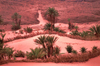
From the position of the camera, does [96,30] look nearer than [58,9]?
Yes

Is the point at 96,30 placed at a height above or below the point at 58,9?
below

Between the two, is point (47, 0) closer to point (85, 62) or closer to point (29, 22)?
point (29, 22)

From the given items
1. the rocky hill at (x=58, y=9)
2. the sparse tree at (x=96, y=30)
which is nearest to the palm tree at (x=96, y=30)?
the sparse tree at (x=96, y=30)

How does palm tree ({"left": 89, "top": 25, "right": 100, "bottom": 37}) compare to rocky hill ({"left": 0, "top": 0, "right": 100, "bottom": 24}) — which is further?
rocky hill ({"left": 0, "top": 0, "right": 100, "bottom": 24})

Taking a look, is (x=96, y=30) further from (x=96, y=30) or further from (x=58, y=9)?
(x=58, y=9)

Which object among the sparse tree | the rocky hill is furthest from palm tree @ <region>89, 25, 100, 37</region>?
the rocky hill

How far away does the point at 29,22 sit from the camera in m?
58.8

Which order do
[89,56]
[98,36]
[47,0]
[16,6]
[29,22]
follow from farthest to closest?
[47,0]
[16,6]
[29,22]
[98,36]
[89,56]

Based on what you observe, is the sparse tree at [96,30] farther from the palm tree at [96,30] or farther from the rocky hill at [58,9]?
the rocky hill at [58,9]

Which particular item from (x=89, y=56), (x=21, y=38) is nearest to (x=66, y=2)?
(x=21, y=38)

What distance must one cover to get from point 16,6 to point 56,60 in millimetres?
75270

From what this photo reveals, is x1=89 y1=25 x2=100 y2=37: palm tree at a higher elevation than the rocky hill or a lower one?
lower

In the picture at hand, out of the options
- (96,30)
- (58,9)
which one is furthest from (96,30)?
(58,9)

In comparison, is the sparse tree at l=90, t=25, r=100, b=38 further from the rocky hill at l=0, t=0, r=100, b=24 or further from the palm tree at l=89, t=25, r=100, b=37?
the rocky hill at l=0, t=0, r=100, b=24
